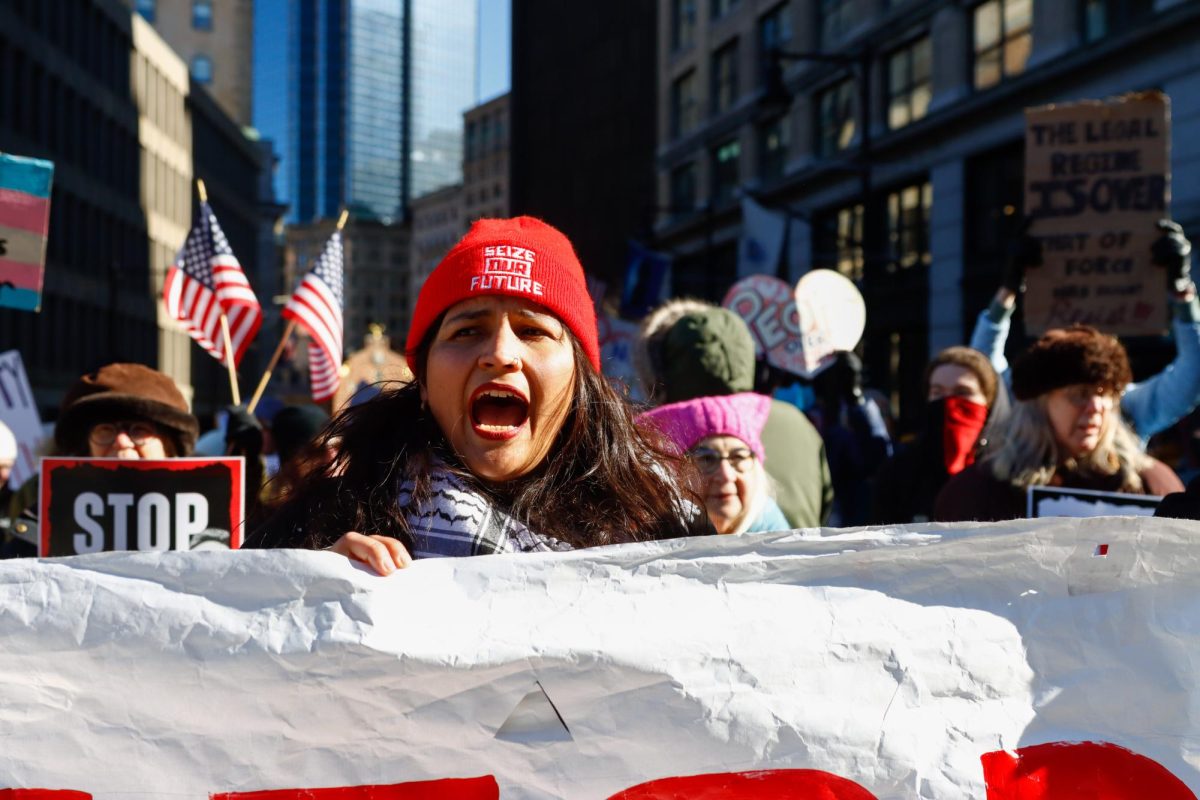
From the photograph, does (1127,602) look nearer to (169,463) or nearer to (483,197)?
(169,463)

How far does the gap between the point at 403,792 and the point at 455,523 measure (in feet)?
1.46

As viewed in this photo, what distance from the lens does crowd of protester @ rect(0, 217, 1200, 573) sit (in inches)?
89.2

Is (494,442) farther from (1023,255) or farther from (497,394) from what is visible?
(1023,255)

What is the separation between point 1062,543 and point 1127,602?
15cm

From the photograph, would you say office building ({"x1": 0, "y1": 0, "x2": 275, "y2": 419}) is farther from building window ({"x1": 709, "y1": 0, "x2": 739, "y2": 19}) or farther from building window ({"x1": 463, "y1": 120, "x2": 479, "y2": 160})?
building window ({"x1": 463, "y1": 120, "x2": 479, "y2": 160})

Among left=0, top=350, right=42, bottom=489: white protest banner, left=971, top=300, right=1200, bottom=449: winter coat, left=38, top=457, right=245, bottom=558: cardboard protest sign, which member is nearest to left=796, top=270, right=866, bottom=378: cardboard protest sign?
left=971, top=300, right=1200, bottom=449: winter coat

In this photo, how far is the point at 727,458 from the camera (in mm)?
3650

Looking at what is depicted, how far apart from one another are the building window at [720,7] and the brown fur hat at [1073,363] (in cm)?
2956

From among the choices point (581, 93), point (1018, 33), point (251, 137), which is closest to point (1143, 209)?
point (1018, 33)

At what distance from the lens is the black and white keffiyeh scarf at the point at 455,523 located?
7.29 feet

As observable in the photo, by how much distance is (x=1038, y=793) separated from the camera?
2.09 meters

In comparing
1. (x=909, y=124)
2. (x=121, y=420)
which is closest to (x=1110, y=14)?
(x=909, y=124)

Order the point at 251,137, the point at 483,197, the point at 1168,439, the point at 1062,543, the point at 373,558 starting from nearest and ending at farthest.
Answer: the point at 373,558 < the point at 1062,543 < the point at 1168,439 < the point at 251,137 < the point at 483,197

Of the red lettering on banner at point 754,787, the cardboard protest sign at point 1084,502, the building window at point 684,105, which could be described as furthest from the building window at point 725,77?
the red lettering on banner at point 754,787
